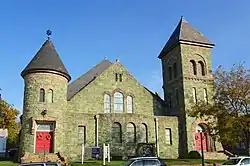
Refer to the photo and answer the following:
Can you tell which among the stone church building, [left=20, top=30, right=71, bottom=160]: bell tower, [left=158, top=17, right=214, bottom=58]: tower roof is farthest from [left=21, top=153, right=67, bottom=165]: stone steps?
[left=158, top=17, right=214, bottom=58]: tower roof

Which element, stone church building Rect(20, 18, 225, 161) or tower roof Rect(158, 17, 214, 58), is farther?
tower roof Rect(158, 17, 214, 58)

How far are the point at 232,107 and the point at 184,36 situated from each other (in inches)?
552

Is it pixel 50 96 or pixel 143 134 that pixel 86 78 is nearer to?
pixel 50 96

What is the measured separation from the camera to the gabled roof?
124ft

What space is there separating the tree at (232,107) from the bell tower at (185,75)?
23.9 feet

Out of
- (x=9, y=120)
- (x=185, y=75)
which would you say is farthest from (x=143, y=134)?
(x=9, y=120)

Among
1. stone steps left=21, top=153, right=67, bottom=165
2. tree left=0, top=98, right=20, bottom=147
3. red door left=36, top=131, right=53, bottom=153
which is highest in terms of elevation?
tree left=0, top=98, right=20, bottom=147

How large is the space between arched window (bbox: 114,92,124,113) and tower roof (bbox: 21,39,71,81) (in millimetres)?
6464

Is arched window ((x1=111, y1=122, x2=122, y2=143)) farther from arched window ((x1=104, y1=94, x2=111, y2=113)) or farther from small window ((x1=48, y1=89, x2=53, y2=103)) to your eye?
small window ((x1=48, y1=89, x2=53, y2=103))

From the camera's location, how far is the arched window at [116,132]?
32022 millimetres

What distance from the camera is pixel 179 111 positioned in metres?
36.3

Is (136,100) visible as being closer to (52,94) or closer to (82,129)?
(82,129)

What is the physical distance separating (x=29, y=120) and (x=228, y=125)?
18360 mm

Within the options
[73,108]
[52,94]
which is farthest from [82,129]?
[52,94]
